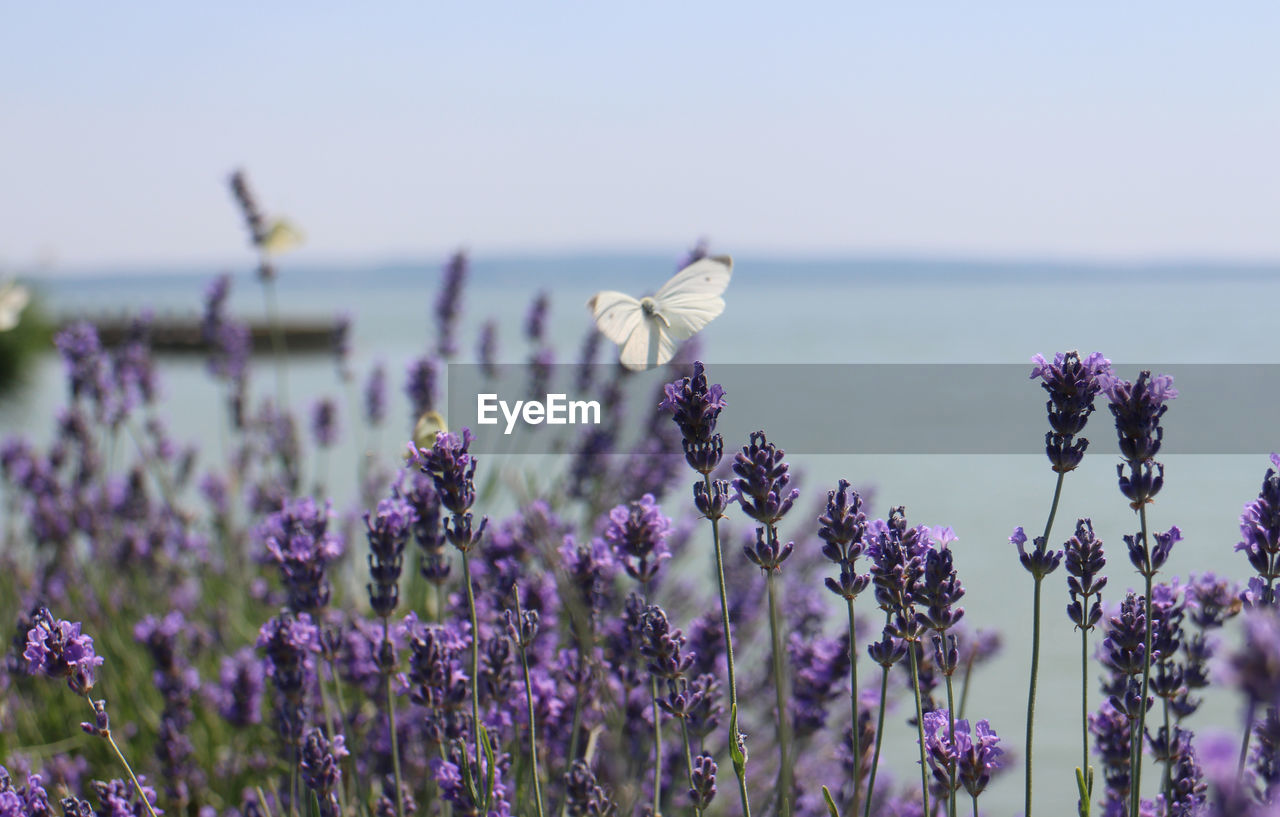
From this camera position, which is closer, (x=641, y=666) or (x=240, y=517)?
(x=641, y=666)

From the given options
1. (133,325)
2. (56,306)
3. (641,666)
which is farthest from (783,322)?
(641,666)

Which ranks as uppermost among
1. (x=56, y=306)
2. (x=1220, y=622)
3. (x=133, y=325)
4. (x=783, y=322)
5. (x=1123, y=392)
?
(x=783, y=322)

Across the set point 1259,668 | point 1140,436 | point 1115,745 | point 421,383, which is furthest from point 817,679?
point 421,383

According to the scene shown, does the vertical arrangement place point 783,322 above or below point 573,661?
above

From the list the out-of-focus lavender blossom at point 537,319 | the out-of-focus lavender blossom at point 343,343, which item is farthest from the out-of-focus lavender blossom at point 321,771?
the out-of-focus lavender blossom at point 537,319

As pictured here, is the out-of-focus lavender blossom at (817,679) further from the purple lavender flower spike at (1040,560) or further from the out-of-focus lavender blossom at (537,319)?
the out-of-focus lavender blossom at (537,319)

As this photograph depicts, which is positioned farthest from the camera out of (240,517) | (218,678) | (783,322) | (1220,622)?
(783,322)

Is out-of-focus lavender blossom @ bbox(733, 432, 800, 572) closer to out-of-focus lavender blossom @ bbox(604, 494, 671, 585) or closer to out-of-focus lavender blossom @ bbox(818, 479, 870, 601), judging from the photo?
out-of-focus lavender blossom @ bbox(818, 479, 870, 601)

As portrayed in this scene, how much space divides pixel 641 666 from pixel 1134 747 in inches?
39.7

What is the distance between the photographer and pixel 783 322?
23.6 m

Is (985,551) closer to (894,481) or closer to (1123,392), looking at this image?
(894,481)

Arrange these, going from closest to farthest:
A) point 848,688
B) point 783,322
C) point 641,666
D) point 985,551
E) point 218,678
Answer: point 848,688, point 641,666, point 218,678, point 985,551, point 783,322

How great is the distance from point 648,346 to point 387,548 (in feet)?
1.81

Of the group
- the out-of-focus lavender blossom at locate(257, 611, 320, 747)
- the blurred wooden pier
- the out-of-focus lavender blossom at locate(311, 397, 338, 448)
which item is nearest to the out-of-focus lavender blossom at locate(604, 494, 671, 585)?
the out-of-focus lavender blossom at locate(257, 611, 320, 747)
